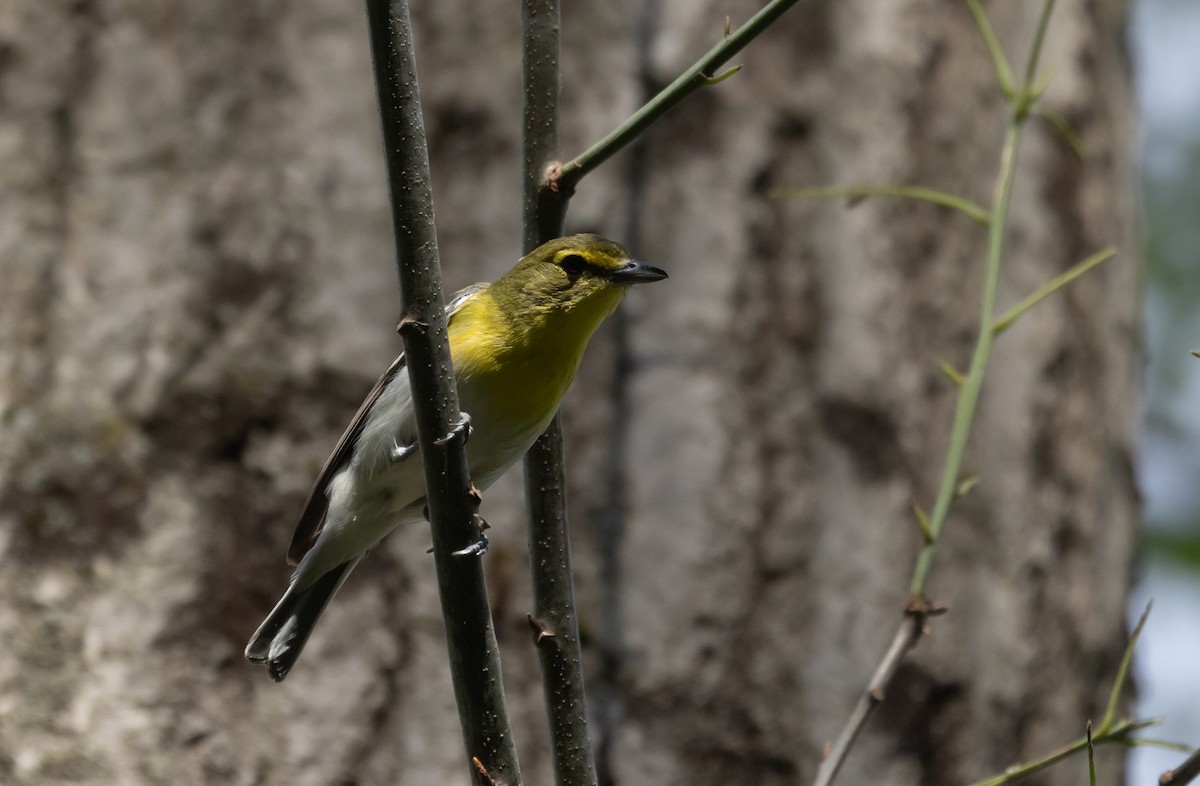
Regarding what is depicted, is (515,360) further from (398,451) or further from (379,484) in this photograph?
(379,484)

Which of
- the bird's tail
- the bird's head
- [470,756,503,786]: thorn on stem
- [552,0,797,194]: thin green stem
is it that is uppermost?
the bird's head

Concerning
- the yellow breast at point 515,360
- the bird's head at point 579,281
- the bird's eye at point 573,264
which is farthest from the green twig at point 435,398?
the bird's eye at point 573,264

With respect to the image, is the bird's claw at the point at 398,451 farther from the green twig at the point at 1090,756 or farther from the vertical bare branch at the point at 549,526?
the green twig at the point at 1090,756

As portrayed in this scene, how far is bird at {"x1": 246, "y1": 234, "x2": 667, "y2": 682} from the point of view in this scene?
2.94 metres

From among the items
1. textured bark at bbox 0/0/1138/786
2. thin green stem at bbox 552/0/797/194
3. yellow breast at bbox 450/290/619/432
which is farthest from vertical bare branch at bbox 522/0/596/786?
textured bark at bbox 0/0/1138/786

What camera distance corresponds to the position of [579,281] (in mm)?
3207

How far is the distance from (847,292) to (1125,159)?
1953 mm

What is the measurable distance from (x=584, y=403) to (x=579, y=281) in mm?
1350

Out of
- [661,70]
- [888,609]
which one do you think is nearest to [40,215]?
[661,70]

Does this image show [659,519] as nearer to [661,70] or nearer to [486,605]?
[661,70]

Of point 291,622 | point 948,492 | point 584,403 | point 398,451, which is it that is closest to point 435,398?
point 948,492

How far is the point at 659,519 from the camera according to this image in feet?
14.4

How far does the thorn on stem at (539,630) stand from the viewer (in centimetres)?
215

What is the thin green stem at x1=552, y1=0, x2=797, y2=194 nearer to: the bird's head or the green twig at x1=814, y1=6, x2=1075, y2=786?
the green twig at x1=814, y1=6, x2=1075, y2=786
